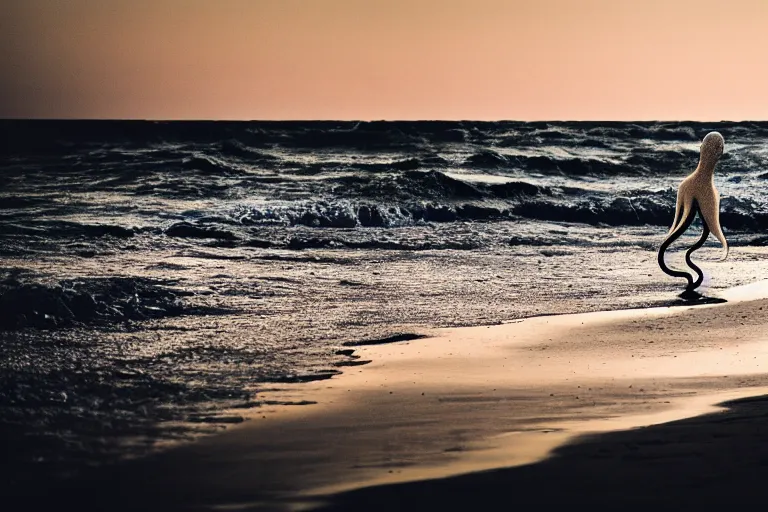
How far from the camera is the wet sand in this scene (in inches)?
140

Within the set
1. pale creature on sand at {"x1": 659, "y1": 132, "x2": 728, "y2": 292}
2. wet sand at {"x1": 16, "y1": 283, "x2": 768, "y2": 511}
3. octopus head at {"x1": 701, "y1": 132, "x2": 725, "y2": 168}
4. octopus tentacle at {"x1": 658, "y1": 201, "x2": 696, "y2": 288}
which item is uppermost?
octopus head at {"x1": 701, "y1": 132, "x2": 725, "y2": 168}

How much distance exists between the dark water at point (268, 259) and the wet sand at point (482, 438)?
46 centimetres

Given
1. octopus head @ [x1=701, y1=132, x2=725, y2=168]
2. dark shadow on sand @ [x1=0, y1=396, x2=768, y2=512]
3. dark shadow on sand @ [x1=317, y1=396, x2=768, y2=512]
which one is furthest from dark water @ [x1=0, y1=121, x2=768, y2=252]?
dark shadow on sand @ [x1=317, y1=396, x2=768, y2=512]

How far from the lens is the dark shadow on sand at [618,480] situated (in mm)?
3436

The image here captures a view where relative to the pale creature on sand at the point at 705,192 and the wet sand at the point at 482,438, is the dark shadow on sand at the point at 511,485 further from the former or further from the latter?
the pale creature on sand at the point at 705,192

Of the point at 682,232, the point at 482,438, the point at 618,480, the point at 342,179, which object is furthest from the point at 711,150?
the point at 342,179

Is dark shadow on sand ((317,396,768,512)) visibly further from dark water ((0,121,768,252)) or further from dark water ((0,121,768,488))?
dark water ((0,121,768,252))

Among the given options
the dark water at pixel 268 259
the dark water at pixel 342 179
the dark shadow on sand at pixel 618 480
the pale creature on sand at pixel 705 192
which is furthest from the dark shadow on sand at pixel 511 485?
the dark water at pixel 342 179

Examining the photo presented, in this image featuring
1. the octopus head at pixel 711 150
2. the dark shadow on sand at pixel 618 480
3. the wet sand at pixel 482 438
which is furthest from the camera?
the octopus head at pixel 711 150

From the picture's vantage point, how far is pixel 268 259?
469 inches

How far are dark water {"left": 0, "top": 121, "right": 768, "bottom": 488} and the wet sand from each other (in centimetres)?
46

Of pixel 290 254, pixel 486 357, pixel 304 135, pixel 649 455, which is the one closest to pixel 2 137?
pixel 304 135

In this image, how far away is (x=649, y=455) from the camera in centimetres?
395

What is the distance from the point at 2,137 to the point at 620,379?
35.8m
